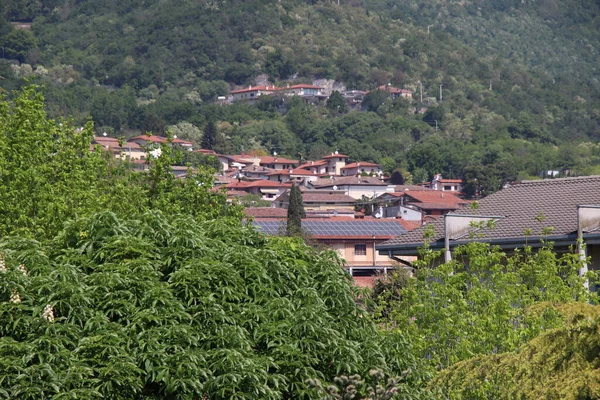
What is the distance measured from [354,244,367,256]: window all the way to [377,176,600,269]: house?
48268 mm

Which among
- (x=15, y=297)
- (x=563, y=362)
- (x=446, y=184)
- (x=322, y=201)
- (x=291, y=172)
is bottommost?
(x=563, y=362)

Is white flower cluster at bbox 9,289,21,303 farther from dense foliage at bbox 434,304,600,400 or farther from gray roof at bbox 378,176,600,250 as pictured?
gray roof at bbox 378,176,600,250

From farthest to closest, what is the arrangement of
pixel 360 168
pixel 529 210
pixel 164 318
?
pixel 360 168
pixel 529 210
pixel 164 318

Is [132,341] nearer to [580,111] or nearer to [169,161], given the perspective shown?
[169,161]

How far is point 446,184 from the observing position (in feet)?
465

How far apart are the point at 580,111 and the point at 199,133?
66.2 metres

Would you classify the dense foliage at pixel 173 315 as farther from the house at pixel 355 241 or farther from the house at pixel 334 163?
the house at pixel 334 163

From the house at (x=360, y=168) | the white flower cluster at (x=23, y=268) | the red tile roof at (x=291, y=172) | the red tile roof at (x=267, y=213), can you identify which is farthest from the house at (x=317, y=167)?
the white flower cluster at (x=23, y=268)

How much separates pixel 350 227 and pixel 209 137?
94167 millimetres

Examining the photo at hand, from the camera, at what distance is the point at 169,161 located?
1075 inches

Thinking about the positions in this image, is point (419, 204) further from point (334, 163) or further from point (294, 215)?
point (334, 163)

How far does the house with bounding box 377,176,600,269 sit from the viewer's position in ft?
61.6

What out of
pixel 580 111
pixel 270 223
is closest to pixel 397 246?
pixel 270 223

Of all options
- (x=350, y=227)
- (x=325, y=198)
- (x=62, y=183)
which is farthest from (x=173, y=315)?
(x=325, y=198)
